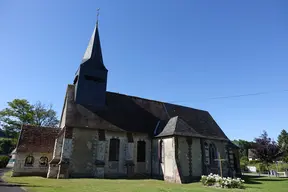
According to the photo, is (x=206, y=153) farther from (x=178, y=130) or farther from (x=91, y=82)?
(x=91, y=82)

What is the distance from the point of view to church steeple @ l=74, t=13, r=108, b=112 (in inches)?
776

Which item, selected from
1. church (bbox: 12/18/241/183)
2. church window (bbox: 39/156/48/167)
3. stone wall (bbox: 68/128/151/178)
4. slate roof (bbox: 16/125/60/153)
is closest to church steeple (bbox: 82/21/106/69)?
church (bbox: 12/18/241/183)

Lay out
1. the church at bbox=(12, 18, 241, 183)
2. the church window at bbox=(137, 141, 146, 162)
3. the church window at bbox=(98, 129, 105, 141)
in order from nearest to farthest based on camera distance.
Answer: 1. the church at bbox=(12, 18, 241, 183)
2. the church window at bbox=(98, 129, 105, 141)
3. the church window at bbox=(137, 141, 146, 162)

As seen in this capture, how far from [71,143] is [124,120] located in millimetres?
5919

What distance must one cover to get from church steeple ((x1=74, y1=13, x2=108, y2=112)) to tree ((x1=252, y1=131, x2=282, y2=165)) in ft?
74.9

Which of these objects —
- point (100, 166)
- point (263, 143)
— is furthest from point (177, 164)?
point (263, 143)

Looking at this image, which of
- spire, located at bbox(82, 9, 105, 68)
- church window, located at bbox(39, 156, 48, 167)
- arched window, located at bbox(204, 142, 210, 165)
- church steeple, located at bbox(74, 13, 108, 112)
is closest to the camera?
church window, located at bbox(39, 156, 48, 167)

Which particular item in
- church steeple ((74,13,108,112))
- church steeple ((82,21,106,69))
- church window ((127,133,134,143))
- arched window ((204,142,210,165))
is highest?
church steeple ((82,21,106,69))

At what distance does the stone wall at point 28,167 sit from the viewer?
17.0 metres

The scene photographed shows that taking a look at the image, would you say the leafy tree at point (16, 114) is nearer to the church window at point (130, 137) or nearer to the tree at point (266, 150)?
the church window at point (130, 137)

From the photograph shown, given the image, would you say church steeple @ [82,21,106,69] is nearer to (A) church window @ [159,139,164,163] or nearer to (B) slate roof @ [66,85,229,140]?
(B) slate roof @ [66,85,229,140]

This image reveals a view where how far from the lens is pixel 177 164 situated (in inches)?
636

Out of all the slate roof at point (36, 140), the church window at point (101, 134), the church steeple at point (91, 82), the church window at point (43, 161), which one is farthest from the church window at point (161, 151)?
the church window at point (43, 161)

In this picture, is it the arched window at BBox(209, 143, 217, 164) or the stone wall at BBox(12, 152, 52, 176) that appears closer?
the stone wall at BBox(12, 152, 52, 176)
